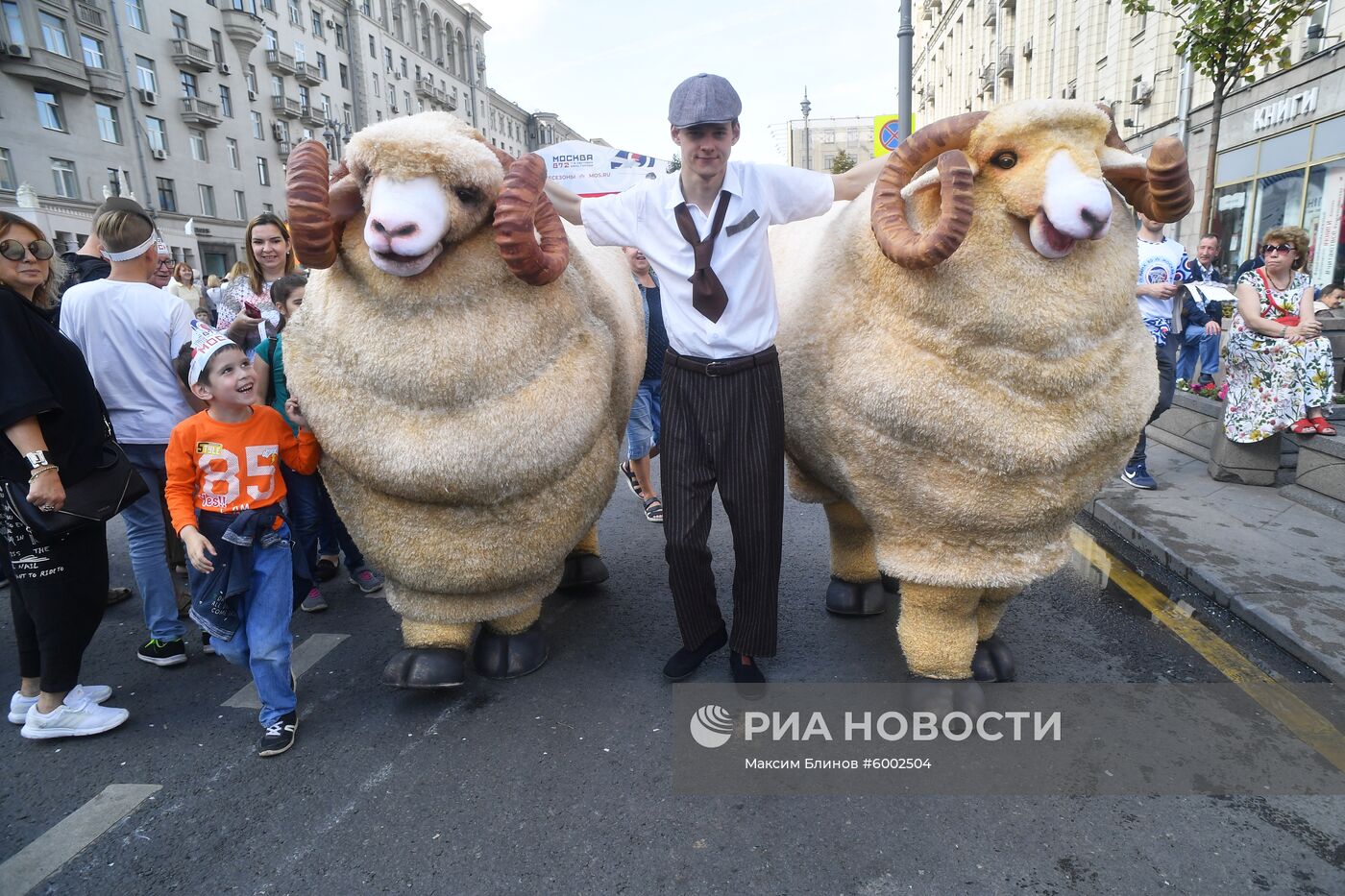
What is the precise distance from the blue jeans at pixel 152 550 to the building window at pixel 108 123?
90.7 ft

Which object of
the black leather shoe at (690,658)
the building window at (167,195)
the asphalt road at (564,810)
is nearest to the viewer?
the asphalt road at (564,810)

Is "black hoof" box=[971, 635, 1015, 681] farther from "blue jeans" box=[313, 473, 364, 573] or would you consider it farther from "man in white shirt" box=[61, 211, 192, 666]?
"man in white shirt" box=[61, 211, 192, 666]

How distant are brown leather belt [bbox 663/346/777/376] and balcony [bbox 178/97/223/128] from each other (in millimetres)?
31905

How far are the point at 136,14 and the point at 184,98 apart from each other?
2.66m

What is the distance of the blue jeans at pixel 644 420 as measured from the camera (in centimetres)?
466

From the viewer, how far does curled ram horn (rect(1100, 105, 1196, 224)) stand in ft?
6.75

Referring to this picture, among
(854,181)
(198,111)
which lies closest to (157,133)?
(198,111)

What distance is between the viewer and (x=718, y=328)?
2.38 m

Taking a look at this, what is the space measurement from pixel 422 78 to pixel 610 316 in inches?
1883

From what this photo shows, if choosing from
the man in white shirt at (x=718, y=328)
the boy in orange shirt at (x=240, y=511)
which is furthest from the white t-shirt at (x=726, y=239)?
the boy in orange shirt at (x=240, y=511)

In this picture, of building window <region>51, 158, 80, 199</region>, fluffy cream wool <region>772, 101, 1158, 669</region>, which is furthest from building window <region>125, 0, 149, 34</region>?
fluffy cream wool <region>772, 101, 1158, 669</region>

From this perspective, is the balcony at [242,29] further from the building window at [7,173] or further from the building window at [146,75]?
the building window at [7,173]

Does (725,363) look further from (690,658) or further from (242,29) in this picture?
(242,29)

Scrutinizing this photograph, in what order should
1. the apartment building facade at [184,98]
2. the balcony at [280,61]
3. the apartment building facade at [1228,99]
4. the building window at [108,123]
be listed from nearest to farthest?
the apartment building facade at [1228,99]
the apartment building facade at [184,98]
the building window at [108,123]
the balcony at [280,61]
